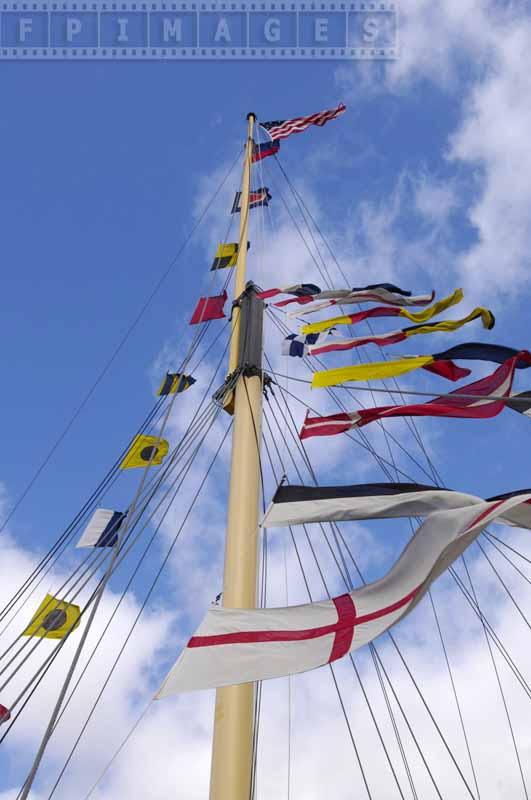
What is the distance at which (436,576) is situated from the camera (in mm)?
5625

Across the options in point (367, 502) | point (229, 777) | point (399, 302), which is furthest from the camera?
point (399, 302)

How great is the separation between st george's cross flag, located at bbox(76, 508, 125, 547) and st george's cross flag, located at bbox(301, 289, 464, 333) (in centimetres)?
387

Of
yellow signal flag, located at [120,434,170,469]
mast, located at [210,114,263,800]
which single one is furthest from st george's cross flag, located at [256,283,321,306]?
yellow signal flag, located at [120,434,170,469]

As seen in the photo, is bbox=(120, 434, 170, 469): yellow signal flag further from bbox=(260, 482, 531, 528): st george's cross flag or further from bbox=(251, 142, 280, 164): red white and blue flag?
bbox=(251, 142, 280, 164): red white and blue flag

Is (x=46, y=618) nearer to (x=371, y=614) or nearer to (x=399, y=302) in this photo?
(x=371, y=614)

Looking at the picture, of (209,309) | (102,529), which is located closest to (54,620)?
(102,529)

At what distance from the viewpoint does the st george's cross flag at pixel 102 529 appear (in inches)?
356

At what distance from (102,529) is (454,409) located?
488 cm

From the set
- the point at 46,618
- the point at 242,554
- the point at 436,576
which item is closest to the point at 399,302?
the point at 242,554

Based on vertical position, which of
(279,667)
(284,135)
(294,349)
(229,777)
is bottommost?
(229,777)

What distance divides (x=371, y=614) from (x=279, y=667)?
0.88 meters

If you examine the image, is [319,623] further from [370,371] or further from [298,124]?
[298,124]

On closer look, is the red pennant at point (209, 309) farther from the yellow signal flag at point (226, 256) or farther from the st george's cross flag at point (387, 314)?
the st george's cross flag at point (387, 314)

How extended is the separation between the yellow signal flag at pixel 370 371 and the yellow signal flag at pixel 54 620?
13.1 feet
